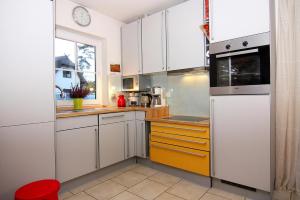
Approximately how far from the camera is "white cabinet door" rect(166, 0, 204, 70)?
233 centimetres

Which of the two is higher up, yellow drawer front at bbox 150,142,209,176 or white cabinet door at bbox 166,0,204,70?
white cabinet door at bbox 166,0,204,70

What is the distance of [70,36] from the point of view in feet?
9.02

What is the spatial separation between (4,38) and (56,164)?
127cm

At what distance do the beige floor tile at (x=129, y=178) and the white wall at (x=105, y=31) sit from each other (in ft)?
4.10

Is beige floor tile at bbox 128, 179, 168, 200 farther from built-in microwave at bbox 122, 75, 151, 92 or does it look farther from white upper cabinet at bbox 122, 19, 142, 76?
white upper cabinet at bbox 122, 19, 142, 76

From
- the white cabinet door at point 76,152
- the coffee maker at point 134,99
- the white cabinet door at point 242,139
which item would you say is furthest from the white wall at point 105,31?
the white cabinet door at point 242,139

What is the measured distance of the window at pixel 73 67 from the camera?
105 inches

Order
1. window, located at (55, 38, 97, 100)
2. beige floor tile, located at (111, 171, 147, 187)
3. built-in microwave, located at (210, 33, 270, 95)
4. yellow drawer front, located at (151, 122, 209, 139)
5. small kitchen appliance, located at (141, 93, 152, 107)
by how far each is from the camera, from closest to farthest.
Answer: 1. built-in microwave, located at (210, 33, 270, 95)
2. yellow drawer front, located at (151, 122, 209, 139)
3. beige floor tile, located at (111, 171, 147, 187)
4. window, located at (55, 38, 97, 100)
5. small kitchen appliance, located at (141, 93, 152, 107)

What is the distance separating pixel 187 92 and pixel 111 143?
1.36 m

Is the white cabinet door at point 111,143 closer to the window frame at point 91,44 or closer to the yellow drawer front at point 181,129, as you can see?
the yellow drawer front at point 181,129

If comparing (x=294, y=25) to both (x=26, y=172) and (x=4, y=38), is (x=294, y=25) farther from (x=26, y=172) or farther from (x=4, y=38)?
(x=26, y=172)

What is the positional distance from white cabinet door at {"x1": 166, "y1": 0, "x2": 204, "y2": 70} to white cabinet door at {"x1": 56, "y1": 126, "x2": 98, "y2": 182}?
1446 millimetres

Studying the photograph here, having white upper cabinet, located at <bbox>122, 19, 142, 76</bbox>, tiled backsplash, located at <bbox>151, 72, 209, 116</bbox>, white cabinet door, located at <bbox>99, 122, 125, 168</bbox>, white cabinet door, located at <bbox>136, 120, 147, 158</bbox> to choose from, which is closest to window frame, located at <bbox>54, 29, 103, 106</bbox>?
white upper cabinet, located at <bbox>122, 19, 142, 76</bbox>

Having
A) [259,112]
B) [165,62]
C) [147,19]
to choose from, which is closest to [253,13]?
[259,112]
